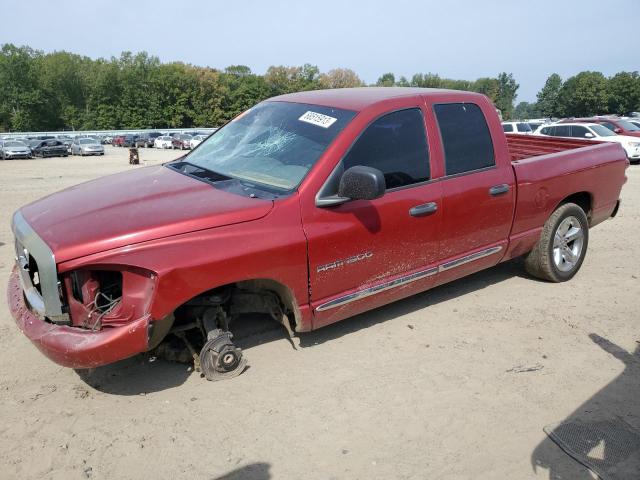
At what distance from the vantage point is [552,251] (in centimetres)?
516

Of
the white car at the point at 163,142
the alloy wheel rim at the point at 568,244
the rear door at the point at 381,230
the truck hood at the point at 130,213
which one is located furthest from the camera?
the white car at the point at 163,142

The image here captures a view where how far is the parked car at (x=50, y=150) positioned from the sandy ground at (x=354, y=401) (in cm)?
3449

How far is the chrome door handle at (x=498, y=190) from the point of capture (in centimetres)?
436

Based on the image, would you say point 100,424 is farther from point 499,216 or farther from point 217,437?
point 499,216

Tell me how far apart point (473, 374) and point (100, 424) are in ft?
8.05

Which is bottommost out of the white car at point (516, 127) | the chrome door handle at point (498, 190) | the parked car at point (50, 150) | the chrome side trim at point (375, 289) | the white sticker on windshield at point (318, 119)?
the parked car at point (50, 150)

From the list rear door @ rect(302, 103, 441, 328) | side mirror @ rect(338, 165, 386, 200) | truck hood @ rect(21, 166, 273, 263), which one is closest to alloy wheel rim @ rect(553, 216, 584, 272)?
rear door @ rect(302, 103, 441, 328)

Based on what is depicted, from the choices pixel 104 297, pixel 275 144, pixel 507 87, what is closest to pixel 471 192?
pixel 275 144

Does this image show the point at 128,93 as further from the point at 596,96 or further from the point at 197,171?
the point at 197,171

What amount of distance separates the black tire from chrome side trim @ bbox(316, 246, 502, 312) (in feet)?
2.36

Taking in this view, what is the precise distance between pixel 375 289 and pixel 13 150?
3448 cm

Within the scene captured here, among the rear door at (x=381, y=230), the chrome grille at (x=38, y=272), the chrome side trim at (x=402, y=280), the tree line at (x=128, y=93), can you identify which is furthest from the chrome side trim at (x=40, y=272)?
the tree line at (x=128, y=93)

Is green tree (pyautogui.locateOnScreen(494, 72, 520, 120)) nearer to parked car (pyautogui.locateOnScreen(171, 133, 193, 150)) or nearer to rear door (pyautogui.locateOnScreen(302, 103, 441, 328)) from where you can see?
parked car (pyautogui.locateOnScreen(171, 133, 193, 150))

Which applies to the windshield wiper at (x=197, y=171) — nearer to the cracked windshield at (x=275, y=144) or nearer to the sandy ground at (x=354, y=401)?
the cracked windshield at (x=275, y=144)
